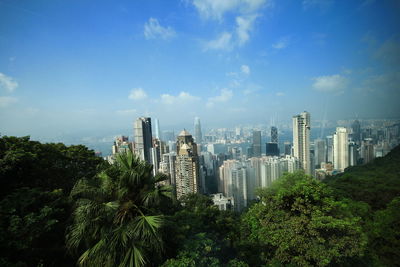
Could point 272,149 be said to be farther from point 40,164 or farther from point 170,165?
point 40,164

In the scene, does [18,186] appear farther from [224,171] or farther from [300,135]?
[300,135]

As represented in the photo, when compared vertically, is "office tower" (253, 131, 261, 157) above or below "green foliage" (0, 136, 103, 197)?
below

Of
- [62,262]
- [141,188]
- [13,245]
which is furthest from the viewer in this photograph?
[62,262]

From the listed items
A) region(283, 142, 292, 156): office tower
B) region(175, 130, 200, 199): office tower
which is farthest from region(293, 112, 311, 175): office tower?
region(175, 130, 200, 199): office tower

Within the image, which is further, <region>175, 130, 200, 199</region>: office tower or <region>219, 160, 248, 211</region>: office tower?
<region>219, 160, 248, 211</region>: office tower

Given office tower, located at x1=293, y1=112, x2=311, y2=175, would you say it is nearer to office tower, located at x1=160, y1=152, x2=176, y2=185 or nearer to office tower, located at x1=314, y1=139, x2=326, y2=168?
office tower, located at x1=314, y1=139, x2=326, y2=168

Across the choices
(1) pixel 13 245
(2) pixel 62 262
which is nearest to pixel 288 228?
(2) pixel 62 262
